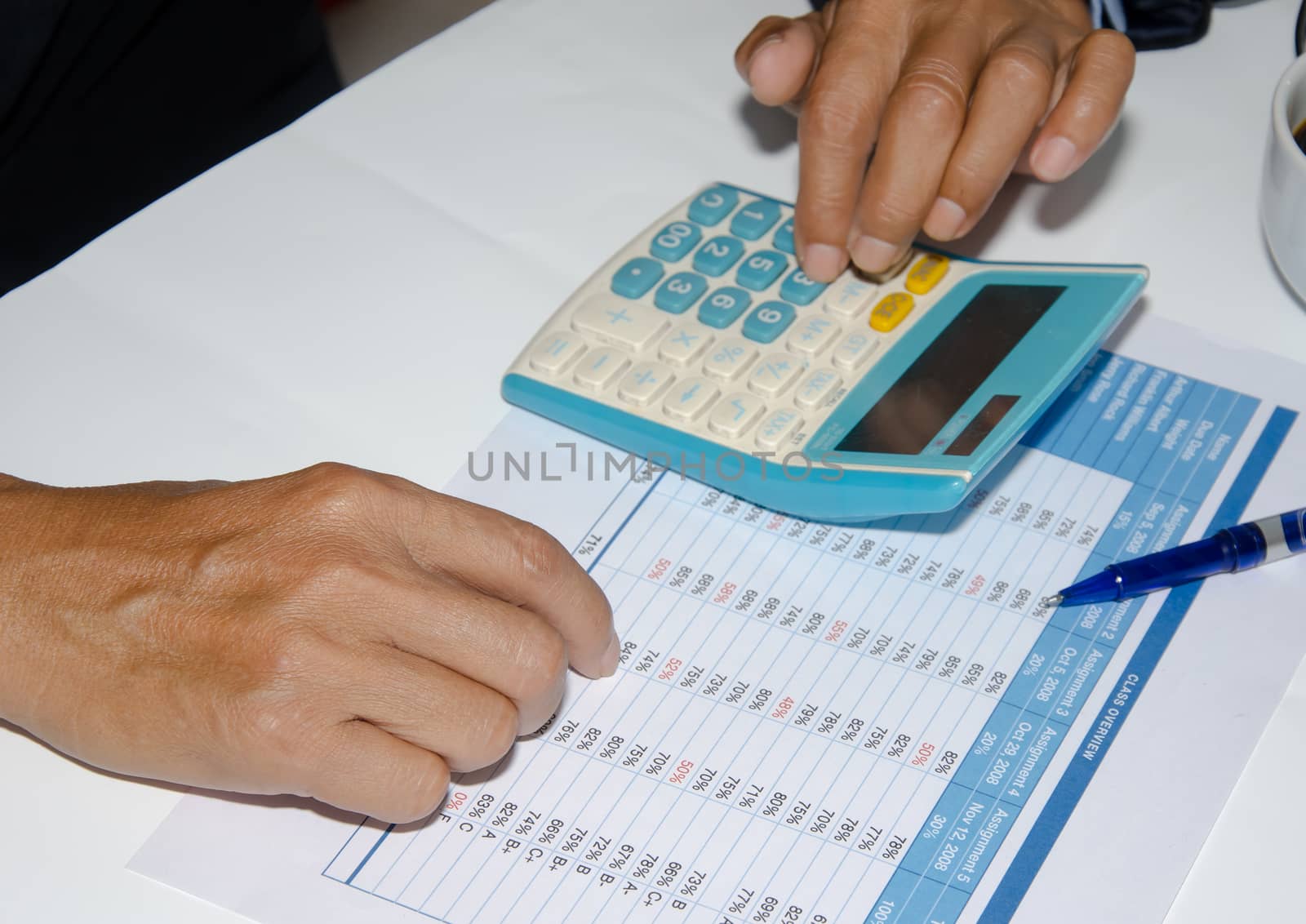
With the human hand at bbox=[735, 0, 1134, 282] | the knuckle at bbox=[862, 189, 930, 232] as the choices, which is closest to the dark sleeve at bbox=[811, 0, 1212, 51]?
the human hand at bbox=[735, 0, 1134, 282]

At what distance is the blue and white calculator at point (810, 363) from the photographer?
45 centimetres

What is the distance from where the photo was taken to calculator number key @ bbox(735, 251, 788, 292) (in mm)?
536

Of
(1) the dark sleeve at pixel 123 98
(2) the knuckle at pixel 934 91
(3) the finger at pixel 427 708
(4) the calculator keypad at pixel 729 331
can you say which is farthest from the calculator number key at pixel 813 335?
(1) the dark sleeve at pixel 123 98

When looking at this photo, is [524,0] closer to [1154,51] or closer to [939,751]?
[1154,51]

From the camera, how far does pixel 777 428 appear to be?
18.5 inches

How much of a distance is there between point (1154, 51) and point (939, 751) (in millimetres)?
457

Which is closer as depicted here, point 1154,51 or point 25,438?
point 25,438

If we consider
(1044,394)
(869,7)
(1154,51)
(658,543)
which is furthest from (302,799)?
(1154,51)

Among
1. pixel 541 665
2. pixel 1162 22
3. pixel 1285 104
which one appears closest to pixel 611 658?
pixel 541 665

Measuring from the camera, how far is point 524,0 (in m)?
0.74

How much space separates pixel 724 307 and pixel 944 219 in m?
0.11

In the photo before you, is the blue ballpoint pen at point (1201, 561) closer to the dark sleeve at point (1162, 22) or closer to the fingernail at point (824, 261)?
the fingernail at point (824, 261)

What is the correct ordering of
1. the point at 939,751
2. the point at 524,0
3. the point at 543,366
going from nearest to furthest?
the point at 939,751
the point at 543,366
the point at 524,0

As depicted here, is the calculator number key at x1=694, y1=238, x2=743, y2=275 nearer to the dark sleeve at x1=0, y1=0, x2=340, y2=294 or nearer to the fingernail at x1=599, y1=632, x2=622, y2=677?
the fingernail at x1=599, y1=632, x2=622, y2=677
